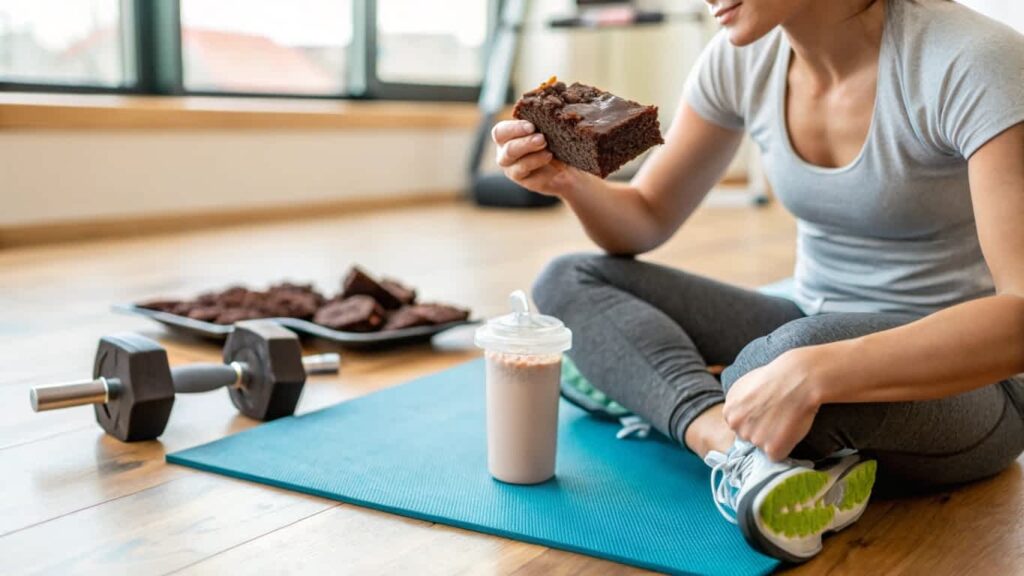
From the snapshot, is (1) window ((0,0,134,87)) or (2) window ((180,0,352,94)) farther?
(2) window ((180,0,352,94))

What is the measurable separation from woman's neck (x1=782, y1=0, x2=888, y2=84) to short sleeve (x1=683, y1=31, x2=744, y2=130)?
0.42ft

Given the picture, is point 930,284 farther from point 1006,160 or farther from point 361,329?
point 361,329

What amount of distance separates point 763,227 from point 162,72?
83.9 inches

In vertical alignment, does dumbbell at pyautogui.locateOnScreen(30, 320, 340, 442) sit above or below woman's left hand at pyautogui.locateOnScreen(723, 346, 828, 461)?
below

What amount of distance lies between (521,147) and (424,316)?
2.53 ft

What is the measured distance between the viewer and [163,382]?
1.31 meters

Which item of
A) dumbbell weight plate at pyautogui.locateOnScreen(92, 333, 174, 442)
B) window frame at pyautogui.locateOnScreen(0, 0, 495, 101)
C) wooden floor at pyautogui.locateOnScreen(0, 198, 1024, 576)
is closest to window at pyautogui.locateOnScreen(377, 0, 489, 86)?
window frame at pyautogui.locateOnScreen(0, 0, 495, 101)

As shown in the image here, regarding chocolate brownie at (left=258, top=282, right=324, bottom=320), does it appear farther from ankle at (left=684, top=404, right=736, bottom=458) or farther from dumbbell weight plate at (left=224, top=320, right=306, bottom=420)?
ankle at (left=684, top=404, right=736, bottom=458)

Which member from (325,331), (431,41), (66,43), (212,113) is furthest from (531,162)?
A: (431,41)

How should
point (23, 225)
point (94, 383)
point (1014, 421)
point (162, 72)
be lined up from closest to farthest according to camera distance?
point (1014, 421) → point (94, 383) → point (23, 225) → point (162, 72)

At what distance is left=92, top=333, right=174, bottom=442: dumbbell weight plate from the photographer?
130cm

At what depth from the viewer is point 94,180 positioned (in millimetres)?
3246

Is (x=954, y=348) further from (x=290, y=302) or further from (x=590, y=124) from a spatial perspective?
(x=290, y=302)

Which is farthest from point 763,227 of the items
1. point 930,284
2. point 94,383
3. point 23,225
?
point 94,383
